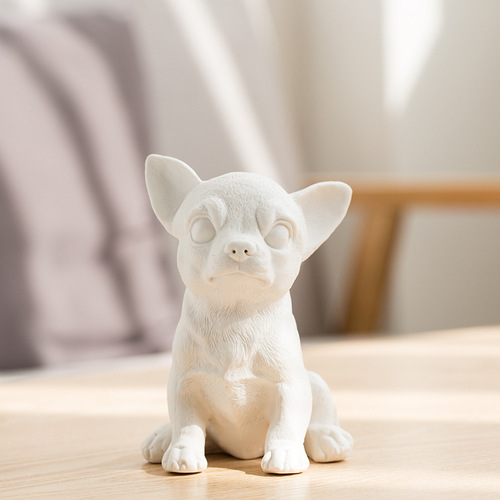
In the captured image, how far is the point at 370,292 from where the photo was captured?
1.75 m

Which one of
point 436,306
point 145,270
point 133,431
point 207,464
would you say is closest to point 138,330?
point 145,270

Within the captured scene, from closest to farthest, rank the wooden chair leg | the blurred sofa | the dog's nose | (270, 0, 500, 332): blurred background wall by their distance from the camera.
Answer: the dog's nose < the blurred sofa < the wooden chair leg < (270, 0, 500, 332): blurred background wall

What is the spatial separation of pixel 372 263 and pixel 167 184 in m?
1.13

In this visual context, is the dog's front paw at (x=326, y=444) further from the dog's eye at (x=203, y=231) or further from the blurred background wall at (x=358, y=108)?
the blurred background wall at (x=358, y=108)

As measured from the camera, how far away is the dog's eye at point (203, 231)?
591 mm

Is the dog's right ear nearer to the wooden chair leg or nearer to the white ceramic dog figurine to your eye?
the white ceramic dog figurine

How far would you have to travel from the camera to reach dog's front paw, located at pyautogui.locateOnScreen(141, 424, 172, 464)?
2.15 feet

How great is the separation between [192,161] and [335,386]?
2.60ft

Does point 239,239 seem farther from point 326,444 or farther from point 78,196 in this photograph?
point 78,196

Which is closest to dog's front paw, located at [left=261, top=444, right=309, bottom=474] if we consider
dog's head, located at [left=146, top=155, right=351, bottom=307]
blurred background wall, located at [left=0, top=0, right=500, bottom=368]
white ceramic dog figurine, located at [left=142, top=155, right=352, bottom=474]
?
white ceramic dog figurine, located at [left=142, top=155, right=352, bottom=474]

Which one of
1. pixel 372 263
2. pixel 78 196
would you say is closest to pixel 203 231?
pixel 78 196

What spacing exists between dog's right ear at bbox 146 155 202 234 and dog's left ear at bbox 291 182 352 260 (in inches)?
3.3

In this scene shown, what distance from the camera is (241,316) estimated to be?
23.8 inches

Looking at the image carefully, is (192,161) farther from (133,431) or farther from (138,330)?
(133,431)
